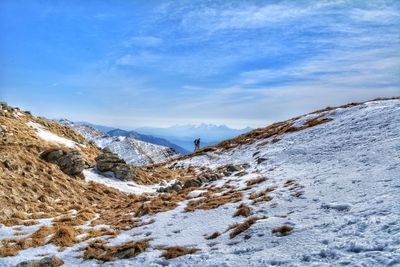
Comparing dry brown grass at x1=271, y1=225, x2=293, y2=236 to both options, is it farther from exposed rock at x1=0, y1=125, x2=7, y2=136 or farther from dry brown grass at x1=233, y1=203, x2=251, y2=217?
exposed rock at x1=0, y1=125, x2=7, y2=136

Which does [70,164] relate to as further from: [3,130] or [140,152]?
[140,152]

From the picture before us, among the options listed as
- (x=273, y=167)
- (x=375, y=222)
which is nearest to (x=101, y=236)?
(x=375, y=222)

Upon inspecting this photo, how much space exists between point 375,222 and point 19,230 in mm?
19986

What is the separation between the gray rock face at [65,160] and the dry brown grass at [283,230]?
986 inches

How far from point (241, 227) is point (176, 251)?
3239 mm

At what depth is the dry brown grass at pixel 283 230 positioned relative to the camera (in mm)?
14172

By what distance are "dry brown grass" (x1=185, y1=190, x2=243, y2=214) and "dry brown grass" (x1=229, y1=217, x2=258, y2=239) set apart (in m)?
4.60

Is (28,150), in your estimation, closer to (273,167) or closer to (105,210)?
(105,210)

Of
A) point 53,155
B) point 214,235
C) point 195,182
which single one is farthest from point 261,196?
point 53,155

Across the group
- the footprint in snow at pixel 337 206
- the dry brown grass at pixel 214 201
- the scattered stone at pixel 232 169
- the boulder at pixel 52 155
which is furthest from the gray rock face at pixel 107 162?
the footprint in snow at pixel 337 206

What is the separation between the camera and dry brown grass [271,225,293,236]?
14172mm

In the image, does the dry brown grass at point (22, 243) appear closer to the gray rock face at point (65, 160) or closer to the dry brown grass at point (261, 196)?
the dry brown grass at point (261, 196)

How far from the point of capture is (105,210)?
1101 inches

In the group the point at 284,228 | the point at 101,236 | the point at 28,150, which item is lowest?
the point at 101,236
